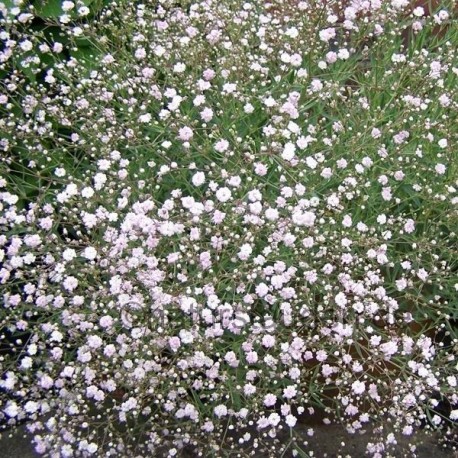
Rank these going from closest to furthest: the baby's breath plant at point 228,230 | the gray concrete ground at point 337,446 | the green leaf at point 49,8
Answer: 1. the baby's breath plant at point 228,230
2. the gray concrete ground at point 337,446
3. the green leaf at point 49,8

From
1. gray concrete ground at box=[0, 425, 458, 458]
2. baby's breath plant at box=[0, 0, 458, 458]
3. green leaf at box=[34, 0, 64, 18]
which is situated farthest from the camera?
green leaf at box=[34, 0, 64, 18]

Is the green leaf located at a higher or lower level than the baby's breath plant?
higher

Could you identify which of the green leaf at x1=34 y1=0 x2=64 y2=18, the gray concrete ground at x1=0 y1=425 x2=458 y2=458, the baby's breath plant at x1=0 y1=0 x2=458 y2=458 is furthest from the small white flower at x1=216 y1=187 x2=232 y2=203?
the green leaf at x1=34 y1=0 x2=64 y2=18

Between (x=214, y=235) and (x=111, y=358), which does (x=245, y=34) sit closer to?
(x=214, y=235)

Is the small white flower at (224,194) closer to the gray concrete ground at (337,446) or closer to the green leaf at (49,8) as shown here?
the gray concrete ground at (337,446)

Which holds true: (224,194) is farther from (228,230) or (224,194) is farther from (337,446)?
(337,446)

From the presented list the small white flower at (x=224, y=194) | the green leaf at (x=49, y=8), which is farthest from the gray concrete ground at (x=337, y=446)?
the green leaf at (x=49, y=8)

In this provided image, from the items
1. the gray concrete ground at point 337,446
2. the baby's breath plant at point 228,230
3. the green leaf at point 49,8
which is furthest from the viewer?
the green leaf at point 49,8

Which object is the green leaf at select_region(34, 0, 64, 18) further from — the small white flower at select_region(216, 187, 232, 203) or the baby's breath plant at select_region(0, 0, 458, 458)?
the small white flower at select_region(216, 187, 232, 203)
